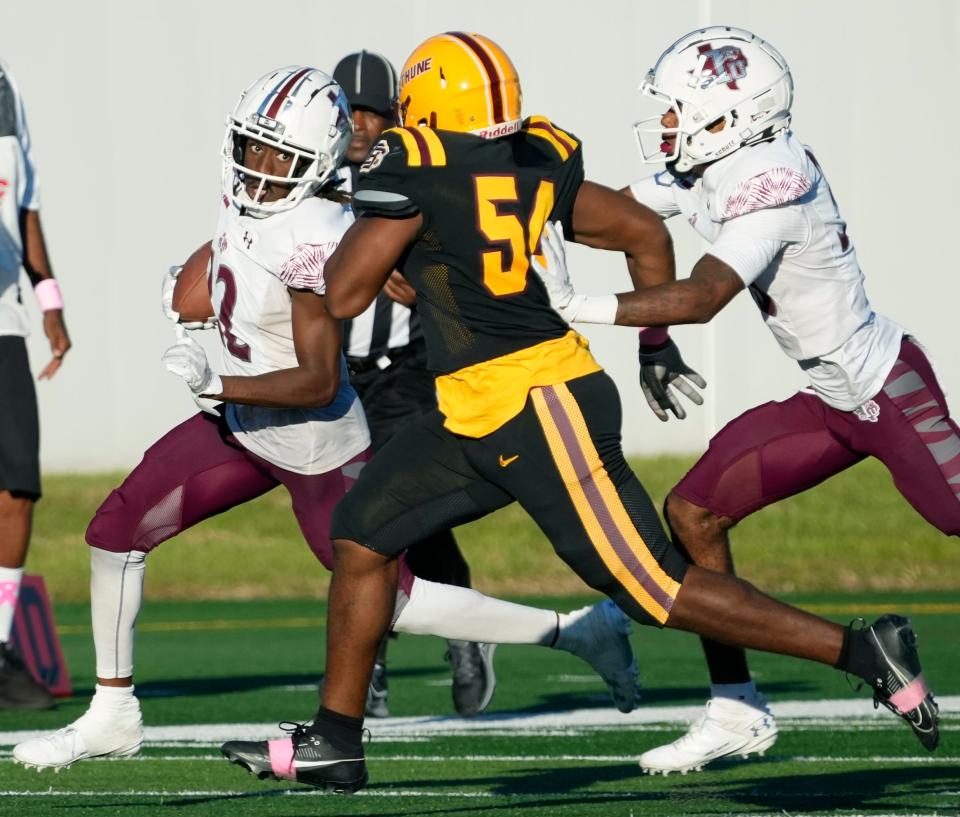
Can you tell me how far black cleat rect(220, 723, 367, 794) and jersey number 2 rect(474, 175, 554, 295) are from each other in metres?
1.11

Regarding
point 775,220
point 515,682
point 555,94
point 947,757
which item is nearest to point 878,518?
point 555,94

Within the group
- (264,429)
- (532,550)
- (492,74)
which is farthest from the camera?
(532,550)

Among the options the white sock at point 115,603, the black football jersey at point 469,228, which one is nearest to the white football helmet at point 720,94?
the black football jersey at point 469,228

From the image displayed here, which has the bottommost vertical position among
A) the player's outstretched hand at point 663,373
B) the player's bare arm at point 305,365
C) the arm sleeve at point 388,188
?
the player's outstretched hand at point 663,373

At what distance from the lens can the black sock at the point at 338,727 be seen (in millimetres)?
4629

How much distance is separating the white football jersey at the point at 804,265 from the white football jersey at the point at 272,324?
1.01m

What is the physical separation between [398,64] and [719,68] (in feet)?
27.3

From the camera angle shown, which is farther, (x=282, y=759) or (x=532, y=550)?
(x=532, y=550)

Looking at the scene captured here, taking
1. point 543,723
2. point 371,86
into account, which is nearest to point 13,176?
point 371,86

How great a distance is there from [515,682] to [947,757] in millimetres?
2661

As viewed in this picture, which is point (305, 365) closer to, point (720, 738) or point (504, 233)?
point (504, 233)

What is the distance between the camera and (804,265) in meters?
5.20

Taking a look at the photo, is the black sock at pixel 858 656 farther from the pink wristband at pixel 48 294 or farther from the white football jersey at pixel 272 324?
the pink wristband at pixel 48 294

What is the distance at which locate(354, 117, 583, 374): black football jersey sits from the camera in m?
4.49
